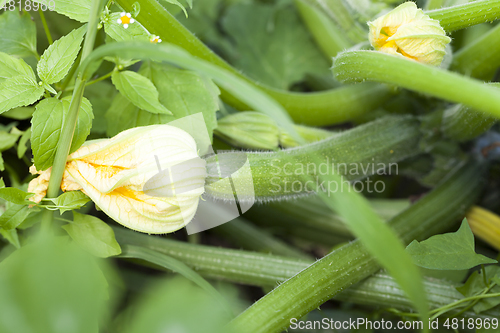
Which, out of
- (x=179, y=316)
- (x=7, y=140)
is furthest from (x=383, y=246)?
(x=7, y=140)

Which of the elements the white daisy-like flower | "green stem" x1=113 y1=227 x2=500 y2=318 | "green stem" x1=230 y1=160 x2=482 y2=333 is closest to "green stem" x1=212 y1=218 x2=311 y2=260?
"green stem" x1=113 y1=227 x2=500 y2=318

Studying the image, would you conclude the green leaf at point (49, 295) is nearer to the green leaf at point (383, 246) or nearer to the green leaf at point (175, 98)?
the green leaf at point (383, 246)

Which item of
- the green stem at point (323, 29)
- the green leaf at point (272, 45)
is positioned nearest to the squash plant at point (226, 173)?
the green stem at point (323, 29)

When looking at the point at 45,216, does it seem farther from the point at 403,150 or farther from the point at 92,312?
the point at 403,150

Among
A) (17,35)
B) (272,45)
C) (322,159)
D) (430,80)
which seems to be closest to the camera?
(430,80)

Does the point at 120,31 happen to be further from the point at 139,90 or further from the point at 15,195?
the point at 15,195

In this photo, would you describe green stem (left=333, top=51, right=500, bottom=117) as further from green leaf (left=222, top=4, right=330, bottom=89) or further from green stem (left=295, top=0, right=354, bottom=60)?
green leaf (left=222, top=4, right=330, bottom=89)
